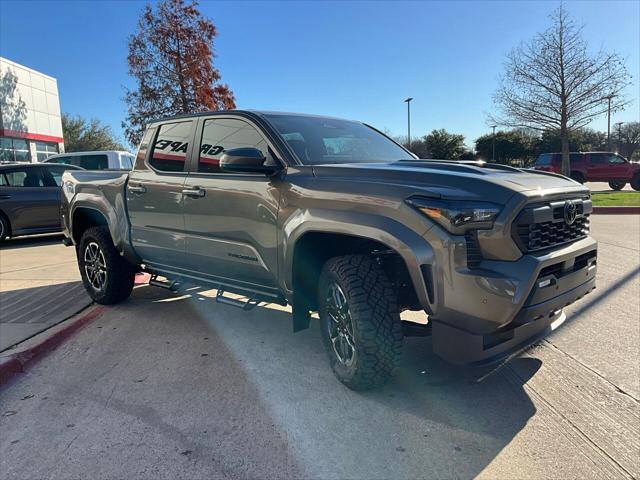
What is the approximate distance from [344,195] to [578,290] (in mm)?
1569

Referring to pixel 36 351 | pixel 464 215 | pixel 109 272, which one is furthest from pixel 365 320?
pixel 109 272

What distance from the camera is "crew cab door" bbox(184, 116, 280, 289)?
11.5 feet

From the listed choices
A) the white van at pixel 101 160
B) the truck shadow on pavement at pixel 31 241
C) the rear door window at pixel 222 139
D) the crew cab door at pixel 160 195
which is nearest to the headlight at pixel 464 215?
the rear door window at pixel 222 139

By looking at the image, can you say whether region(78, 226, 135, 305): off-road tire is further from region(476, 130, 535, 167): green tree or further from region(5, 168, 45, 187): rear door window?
region(476, 130, 535, 167): green tree

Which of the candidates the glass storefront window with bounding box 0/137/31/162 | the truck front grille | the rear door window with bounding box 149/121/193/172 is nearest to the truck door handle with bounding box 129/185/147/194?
the rear door window with bounding box 149/121/193/172

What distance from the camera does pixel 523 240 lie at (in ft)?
8.64

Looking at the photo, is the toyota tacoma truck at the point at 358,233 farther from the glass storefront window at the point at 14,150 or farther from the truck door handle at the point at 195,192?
the glass storefront window at the point at 14,150

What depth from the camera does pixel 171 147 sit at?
4.48 metres

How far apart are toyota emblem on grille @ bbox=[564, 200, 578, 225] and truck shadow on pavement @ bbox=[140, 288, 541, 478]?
113cm

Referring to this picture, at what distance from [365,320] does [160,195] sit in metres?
2.42

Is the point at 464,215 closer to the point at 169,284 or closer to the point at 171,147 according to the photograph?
the point at 171,147

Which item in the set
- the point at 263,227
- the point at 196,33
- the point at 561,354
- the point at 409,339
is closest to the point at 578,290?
the point at 561,354

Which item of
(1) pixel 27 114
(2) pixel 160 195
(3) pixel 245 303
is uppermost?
(1) pixel 27 114

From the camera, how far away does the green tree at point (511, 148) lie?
45797 mm
